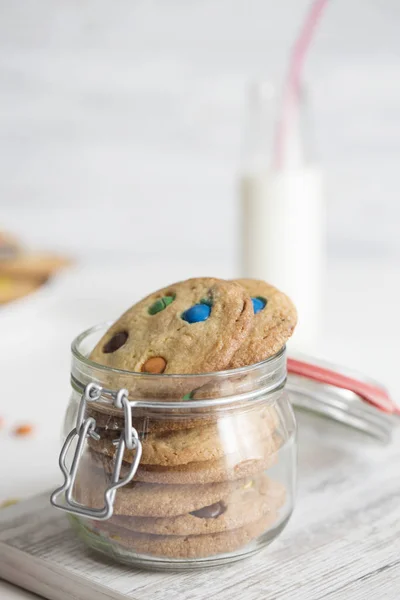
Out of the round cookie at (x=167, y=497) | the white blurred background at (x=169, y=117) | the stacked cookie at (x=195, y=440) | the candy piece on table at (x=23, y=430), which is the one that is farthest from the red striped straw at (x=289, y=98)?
the round cookie at (x=167, y=497)

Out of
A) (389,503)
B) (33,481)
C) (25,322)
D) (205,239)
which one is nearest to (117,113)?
(205,239)

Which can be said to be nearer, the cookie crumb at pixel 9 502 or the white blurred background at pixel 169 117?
the cookie crumb at pixel 9 502

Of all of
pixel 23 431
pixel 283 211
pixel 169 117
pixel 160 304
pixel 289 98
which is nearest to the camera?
pixel 160 304

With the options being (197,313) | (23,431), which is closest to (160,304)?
(197,313)

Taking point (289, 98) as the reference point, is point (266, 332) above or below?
below

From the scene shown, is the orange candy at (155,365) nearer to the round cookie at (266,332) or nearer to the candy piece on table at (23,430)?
the round cookie at (266,332)

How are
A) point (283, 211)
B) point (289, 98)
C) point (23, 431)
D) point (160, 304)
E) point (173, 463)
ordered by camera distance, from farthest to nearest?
point (283, 211)
point (289, 98)
point (23, 431)
point (160, 304)
point (173, 463)

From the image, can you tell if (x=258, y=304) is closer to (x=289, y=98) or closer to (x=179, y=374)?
(x=179, y=374)
